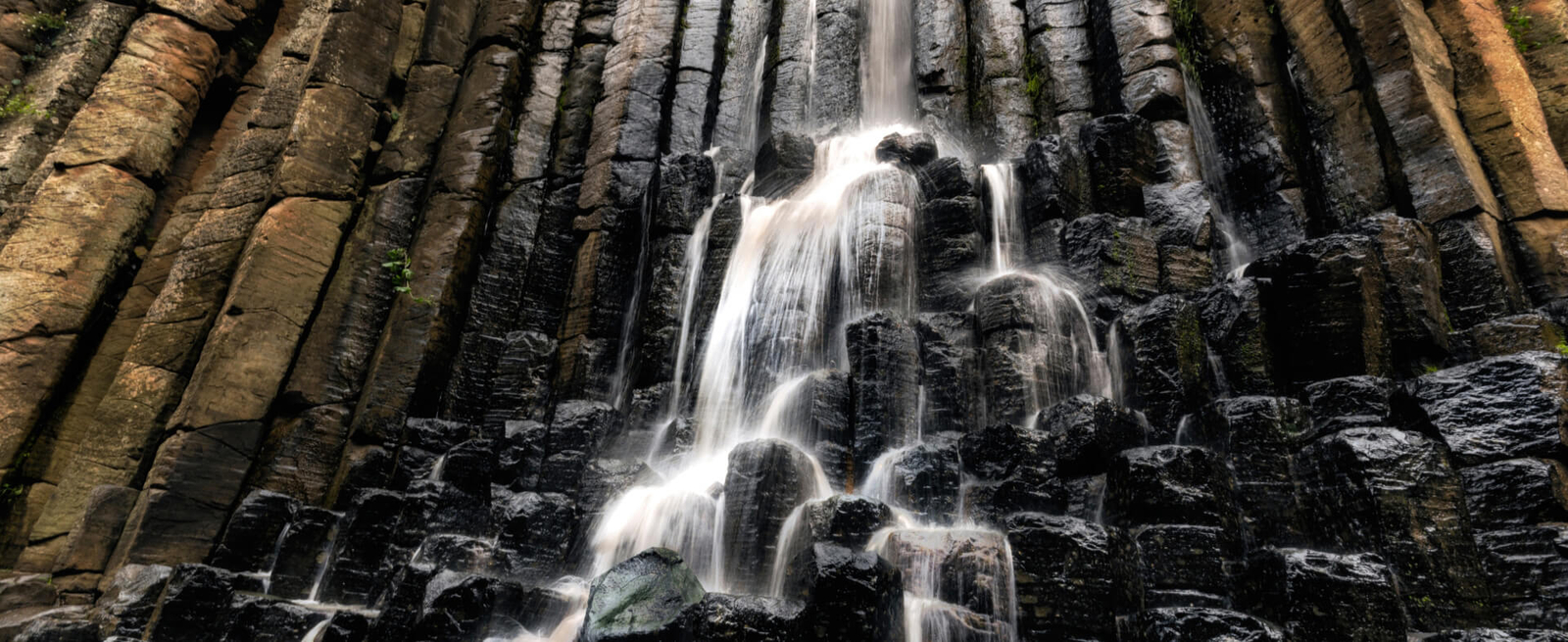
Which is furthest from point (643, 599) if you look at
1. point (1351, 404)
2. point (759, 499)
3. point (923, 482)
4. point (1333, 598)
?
point (1351, 404)

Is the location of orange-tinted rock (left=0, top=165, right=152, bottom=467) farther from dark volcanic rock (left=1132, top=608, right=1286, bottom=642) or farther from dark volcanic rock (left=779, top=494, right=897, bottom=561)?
dark volcanic rock (left=1132, top=608, right=1286, bottom=642)

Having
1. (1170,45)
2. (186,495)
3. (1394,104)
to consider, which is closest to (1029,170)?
(1170,45)

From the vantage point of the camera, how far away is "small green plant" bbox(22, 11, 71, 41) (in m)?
11.6

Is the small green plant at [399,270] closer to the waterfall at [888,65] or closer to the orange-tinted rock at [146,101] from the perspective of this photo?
the orange-tinted rock at [146,101]

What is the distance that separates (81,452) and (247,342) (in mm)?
2325

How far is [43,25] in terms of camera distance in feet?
38.5

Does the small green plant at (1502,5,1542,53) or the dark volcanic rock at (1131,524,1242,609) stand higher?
the small green plant at (1502,5,1542,53)

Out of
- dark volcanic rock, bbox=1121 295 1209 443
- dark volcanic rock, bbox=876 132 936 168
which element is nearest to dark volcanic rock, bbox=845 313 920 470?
dark volcanic rock, bbox=1121 295 1209 443

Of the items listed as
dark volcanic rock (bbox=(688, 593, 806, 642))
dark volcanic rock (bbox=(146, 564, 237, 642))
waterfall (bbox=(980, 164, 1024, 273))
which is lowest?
dark volcanic rock (bbox=(146, 564, 237, 642))

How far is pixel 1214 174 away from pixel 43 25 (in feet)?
58.5

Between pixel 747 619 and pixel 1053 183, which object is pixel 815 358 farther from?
pixel 1053 183

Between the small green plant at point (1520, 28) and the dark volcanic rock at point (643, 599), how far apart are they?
12.1m

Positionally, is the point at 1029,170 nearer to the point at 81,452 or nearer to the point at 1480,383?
the point at 1480,383

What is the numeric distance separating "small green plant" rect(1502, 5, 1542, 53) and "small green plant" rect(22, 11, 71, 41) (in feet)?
68.1
